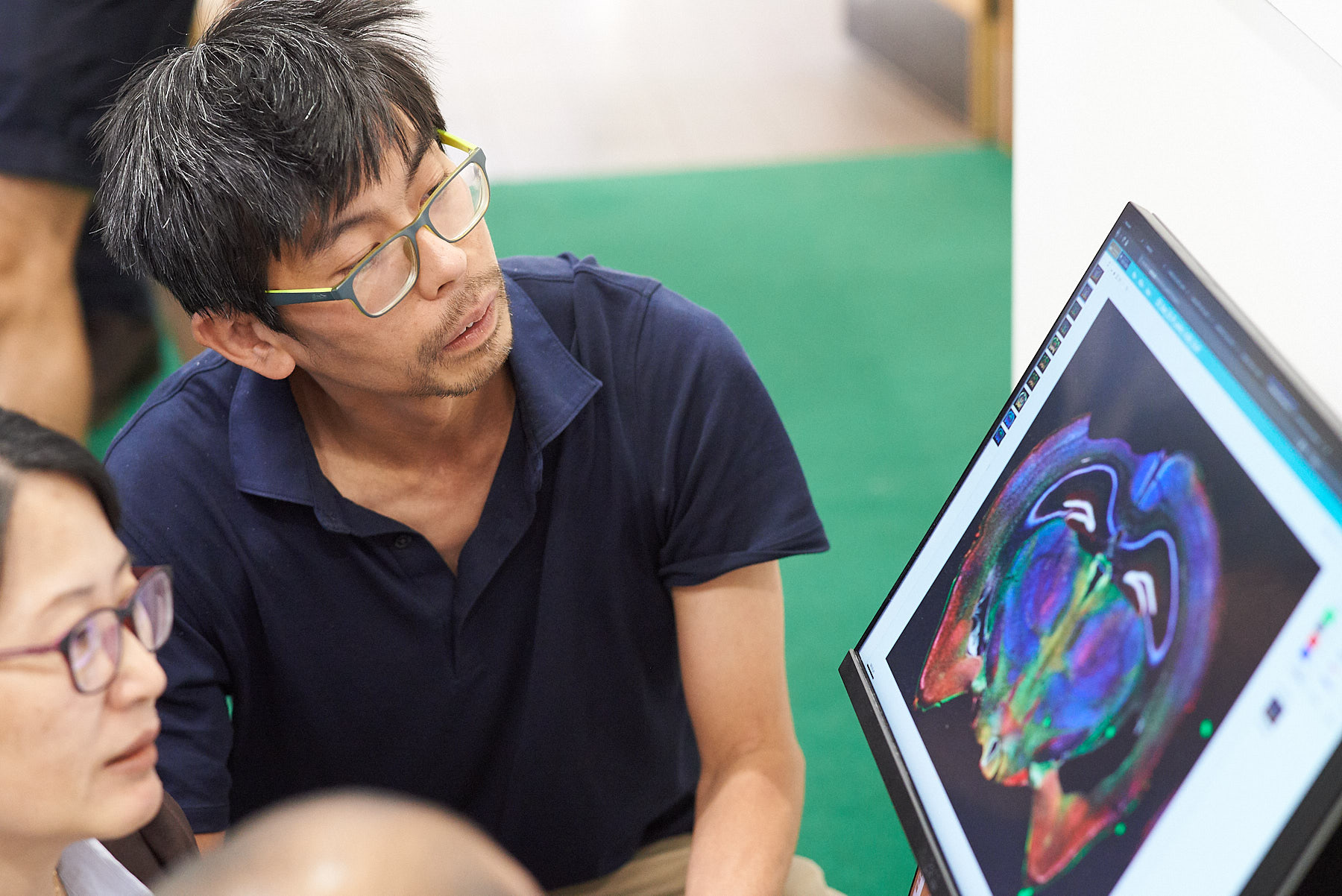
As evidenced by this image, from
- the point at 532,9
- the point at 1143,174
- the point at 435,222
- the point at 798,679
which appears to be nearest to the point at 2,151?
the point at 435,222

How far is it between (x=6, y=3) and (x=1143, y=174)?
175cm

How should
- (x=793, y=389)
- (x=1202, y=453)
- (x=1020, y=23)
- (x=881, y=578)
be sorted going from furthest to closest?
1. (x=793, y=389)
2. (x=881, y=578)
3. (x=1020, y=23)
4. (x=1202, y=453)

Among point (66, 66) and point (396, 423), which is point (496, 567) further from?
point (66, 66)

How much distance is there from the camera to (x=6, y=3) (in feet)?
6.87

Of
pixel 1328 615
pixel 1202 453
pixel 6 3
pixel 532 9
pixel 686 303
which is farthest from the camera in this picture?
pixel 532 9

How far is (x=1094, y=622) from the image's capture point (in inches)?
30.4

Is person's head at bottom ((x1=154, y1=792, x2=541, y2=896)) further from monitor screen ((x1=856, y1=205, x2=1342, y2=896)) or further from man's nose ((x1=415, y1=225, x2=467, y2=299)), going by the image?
man's nose ((x1=415, y1=225, x2=467, y2=299))

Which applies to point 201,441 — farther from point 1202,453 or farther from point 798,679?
point 798,679

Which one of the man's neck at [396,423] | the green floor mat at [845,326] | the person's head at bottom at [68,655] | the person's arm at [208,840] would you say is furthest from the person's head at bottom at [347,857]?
the green floor mat at [845,326]

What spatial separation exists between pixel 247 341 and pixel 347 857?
0.66 metres

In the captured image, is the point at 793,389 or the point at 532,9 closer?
the point at 793,389

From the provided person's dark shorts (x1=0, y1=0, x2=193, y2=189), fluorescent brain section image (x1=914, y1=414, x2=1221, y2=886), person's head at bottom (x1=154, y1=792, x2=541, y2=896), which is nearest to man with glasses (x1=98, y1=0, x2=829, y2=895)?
fluorescent brain section image (x1=914, y1=414, x2=1221, y2=886)

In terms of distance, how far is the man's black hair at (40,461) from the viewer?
840 millimetres

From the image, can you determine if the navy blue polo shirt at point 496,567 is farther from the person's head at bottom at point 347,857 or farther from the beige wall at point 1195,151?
the person's head at bottom at point 347,857
